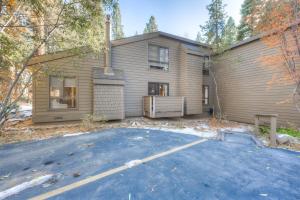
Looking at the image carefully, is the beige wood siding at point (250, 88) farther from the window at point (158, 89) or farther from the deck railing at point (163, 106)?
the window at point (158, 89)

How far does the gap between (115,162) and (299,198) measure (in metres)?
3.40

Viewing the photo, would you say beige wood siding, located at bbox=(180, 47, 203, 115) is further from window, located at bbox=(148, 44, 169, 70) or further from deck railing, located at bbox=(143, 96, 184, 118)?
window, located at bbox=(148, 44, 169, 70)

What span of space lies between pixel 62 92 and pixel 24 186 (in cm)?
633

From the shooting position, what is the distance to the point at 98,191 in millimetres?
2441

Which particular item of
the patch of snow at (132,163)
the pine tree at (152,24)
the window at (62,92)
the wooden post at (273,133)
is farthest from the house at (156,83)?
the pine tree at (152,24)

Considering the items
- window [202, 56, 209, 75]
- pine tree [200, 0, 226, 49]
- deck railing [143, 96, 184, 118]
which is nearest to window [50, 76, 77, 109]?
deck railing [143, 96, 184, 118]

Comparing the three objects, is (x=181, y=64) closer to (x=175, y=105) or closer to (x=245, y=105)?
(x=175, y=105)

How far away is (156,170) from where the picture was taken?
3211 millimetres

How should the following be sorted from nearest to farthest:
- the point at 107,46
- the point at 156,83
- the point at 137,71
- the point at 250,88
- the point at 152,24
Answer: the point at 107,46
the point at 250,88
the point at 137,71
the point at 156,83
the point at 152,24

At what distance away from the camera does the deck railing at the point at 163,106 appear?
30.9ft

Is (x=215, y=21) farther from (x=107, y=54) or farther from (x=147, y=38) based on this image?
(x=107, y=54)

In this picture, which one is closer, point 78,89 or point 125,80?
point 78,89

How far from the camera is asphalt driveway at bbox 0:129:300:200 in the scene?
2469mm

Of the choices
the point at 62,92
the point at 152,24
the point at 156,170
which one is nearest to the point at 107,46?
the point at 62,92
